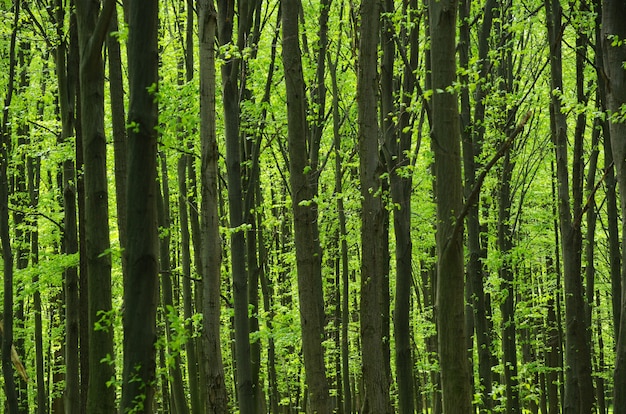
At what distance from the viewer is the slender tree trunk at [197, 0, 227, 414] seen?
326 inches

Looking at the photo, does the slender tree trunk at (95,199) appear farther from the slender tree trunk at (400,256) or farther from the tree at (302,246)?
the slender tree trunk at (400,256)

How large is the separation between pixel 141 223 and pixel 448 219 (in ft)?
7.41

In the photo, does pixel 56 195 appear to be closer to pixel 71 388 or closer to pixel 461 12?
pixel 71 388

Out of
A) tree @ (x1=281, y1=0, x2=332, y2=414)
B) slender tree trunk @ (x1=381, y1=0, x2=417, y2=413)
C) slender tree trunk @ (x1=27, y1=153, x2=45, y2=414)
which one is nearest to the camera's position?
tree @ (x1=281, y1=0, x2=332, y2=414)

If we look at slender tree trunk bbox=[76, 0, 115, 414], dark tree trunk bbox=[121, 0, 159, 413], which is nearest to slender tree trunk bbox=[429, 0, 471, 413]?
dark tree trunk bbox=[121, 0, 159, 413]

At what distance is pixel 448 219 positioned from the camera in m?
5.18

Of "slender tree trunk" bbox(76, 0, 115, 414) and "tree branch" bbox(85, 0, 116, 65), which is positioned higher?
"tree branch" bbox(85, 0, 116, 65)

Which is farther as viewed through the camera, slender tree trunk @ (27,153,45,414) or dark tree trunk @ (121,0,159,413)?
slender tree trunk @ (27,153,45,414)

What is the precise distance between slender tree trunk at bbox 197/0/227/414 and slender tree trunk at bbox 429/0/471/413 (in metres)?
3.66

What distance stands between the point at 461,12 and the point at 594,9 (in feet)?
8.15

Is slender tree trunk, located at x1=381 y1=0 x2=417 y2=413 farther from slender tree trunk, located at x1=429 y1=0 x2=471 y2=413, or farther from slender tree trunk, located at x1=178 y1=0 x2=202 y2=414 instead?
slender tree trunk, located at x1=429 y1=0 x2=471 y2=413

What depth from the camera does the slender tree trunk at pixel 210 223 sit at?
8281mm

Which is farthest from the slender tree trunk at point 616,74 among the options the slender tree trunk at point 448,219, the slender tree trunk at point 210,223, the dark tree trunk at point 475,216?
the slender tree trunk at point 210,223

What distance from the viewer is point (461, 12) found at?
40.4 feet
